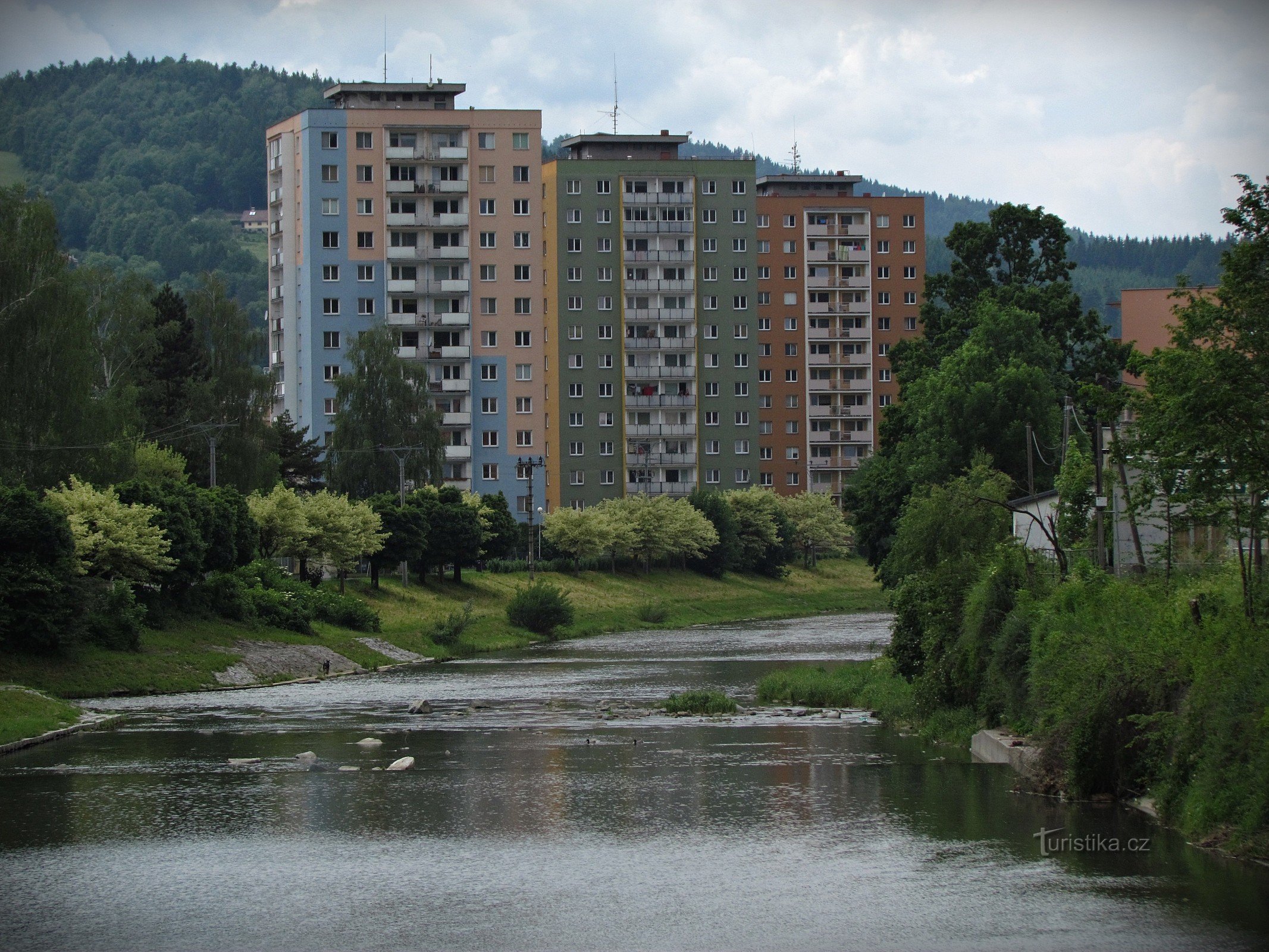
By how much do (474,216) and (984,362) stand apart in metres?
65.1

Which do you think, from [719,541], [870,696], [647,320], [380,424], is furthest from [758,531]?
[870,696]

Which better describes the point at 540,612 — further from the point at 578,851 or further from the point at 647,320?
the point at 578,851

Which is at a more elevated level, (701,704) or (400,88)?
(400,88)

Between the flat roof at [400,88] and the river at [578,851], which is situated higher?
the flat roof at [400,88]

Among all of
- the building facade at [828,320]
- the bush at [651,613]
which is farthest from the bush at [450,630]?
the building facade at [828,320]

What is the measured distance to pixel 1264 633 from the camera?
19.9 m

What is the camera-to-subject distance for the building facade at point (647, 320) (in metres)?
130

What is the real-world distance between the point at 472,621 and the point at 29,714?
39.2m

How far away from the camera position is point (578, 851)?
69.4 ft

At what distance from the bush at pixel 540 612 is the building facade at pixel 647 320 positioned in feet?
153

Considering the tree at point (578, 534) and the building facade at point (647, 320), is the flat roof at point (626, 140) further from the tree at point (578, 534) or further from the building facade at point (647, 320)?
the tree at point (578, 534)

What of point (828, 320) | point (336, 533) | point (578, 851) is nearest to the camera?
point (578, 851)
